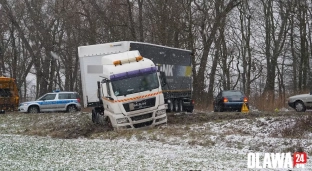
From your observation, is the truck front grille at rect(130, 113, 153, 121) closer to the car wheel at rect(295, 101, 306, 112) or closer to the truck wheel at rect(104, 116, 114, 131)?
the truck wheel at rect(104, 116, 114, 131)

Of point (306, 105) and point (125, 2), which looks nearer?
point (306, 105)

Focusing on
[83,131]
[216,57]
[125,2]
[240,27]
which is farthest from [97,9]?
[83,131]

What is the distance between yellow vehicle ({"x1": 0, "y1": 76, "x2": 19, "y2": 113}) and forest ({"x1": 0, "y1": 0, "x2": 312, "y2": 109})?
10.3 metres

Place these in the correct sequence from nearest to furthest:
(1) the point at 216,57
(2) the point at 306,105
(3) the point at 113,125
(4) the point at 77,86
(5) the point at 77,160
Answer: (5) the point at 77,160
(3) the point at 113,125
(2) the point at 306,105
(1) the point at 216,57
(4) the point at 77,86

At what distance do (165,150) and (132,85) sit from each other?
6.87m

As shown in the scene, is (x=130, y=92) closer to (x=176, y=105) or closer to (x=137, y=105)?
(x=137, y=105)

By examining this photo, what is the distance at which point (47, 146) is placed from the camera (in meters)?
16.1

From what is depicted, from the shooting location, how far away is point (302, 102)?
102 ft

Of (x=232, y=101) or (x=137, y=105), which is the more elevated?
(x=137, y=105)

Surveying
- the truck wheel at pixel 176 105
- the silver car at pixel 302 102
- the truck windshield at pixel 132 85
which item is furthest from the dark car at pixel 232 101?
the truck windshield at pixel 132 85

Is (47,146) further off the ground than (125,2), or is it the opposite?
(125,2)

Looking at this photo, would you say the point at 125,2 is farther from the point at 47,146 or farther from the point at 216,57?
the point at 47,146

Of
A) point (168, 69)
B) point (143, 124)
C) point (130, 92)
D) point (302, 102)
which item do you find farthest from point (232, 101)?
point (130, 92)

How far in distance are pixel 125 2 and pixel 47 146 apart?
33142 mm
